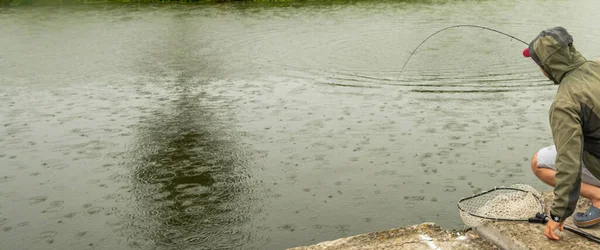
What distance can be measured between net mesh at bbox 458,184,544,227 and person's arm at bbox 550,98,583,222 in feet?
2.37

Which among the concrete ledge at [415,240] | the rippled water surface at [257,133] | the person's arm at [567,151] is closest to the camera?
the person's arm at [567,151]

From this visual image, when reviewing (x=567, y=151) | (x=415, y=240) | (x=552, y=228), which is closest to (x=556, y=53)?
(x=567, y=151)

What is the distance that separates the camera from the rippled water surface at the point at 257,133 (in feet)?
20.2

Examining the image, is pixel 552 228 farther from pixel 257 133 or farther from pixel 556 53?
pixel 257 133

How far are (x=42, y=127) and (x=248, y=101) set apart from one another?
3446 millimetres

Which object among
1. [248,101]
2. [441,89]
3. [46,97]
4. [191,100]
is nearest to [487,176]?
[441,89]

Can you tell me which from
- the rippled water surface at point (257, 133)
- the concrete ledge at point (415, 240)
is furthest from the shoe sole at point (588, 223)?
the rippled water surface at point (257, 133)

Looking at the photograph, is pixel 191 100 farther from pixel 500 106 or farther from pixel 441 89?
pixel 500 106

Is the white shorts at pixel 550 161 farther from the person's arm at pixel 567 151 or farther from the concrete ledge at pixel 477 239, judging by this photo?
the person's arm at pixel 567 151

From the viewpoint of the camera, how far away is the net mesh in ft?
15.3

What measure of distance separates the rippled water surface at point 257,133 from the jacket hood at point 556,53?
225 cm

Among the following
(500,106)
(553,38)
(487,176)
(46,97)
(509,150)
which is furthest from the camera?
(46,97)

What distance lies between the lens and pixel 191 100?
1059 cm

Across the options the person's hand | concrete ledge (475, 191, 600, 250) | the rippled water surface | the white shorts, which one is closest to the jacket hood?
the white shorts
